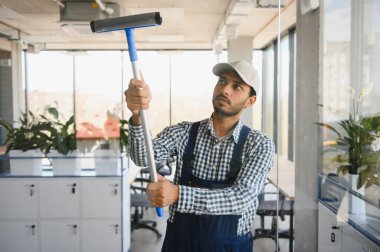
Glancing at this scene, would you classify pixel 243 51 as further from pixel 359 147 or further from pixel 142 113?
pixel 142 113

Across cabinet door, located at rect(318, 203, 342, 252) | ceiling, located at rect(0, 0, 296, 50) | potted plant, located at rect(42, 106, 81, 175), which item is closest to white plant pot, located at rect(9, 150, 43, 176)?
potted plant, located at rect(42, 106, 81, 175)

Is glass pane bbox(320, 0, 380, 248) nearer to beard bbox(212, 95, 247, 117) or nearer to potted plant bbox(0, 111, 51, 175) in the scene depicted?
beard bbox(212, 95, 247, 117)

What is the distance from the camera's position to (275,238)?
2529 mm

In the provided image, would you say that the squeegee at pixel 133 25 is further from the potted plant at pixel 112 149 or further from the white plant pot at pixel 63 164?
the white plant pot at pixel 63 164

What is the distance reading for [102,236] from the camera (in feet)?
9.79

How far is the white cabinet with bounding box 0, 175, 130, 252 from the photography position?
113 inches

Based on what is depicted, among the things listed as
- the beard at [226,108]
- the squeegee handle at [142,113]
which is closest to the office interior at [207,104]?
the beard at [226,108]

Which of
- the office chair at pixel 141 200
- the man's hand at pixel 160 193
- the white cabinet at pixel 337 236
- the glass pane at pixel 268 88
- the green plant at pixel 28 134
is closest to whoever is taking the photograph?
the man's hand at pixel 160 193

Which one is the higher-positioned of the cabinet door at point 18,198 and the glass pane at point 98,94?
the glass pane at point 98,94

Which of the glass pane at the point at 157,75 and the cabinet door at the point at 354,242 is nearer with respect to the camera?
the cabinet door at the point at 354,242

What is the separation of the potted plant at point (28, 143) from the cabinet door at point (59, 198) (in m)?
0.13

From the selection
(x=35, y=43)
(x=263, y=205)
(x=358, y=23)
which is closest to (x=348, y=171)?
(x=263, y=205)

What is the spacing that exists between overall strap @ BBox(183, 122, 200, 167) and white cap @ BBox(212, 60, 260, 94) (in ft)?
0.66

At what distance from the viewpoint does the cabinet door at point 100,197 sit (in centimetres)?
294
